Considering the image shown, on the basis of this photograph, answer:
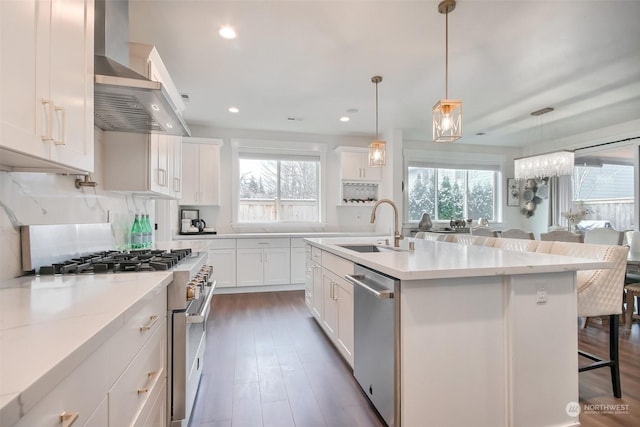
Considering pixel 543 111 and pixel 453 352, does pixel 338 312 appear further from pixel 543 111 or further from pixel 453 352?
pixel 543 111

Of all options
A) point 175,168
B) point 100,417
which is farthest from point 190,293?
point 175,168

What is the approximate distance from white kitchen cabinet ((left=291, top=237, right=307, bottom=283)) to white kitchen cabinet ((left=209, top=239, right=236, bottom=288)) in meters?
0.89

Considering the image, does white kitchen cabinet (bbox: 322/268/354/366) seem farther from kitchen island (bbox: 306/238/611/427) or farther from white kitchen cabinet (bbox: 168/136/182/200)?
white kitchen cabinet (bbox: 168/136/182/200)

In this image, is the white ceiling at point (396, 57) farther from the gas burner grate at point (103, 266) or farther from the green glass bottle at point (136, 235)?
the gas burner grate at point (103, 266)

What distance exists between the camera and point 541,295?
1.57 meters

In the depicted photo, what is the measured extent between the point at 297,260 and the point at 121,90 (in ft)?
12.2

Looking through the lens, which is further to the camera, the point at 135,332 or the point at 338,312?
the point at 338,312

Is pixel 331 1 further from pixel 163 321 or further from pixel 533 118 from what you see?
pixel 533 118

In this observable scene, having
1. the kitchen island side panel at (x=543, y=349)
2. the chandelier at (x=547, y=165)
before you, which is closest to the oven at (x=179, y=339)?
the kitchen island side panel at (x=543, y=349)

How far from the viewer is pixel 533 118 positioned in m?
4.69

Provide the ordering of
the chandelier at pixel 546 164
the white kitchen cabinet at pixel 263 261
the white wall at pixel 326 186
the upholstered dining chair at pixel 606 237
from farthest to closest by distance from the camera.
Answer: the white wall at pixel 326 186
the white kitchen cabinet at pixel 263 261
the chandelier at pixel 546 164
the upholstered dining chair at pixel 606 237

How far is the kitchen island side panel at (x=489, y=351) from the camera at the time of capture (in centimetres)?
147

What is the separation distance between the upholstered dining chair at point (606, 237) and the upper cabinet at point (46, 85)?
502 centimetres

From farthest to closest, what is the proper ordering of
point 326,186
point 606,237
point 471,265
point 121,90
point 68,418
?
point 326,186
point 606,237
point 471,265
point 121,90
point 68,418
